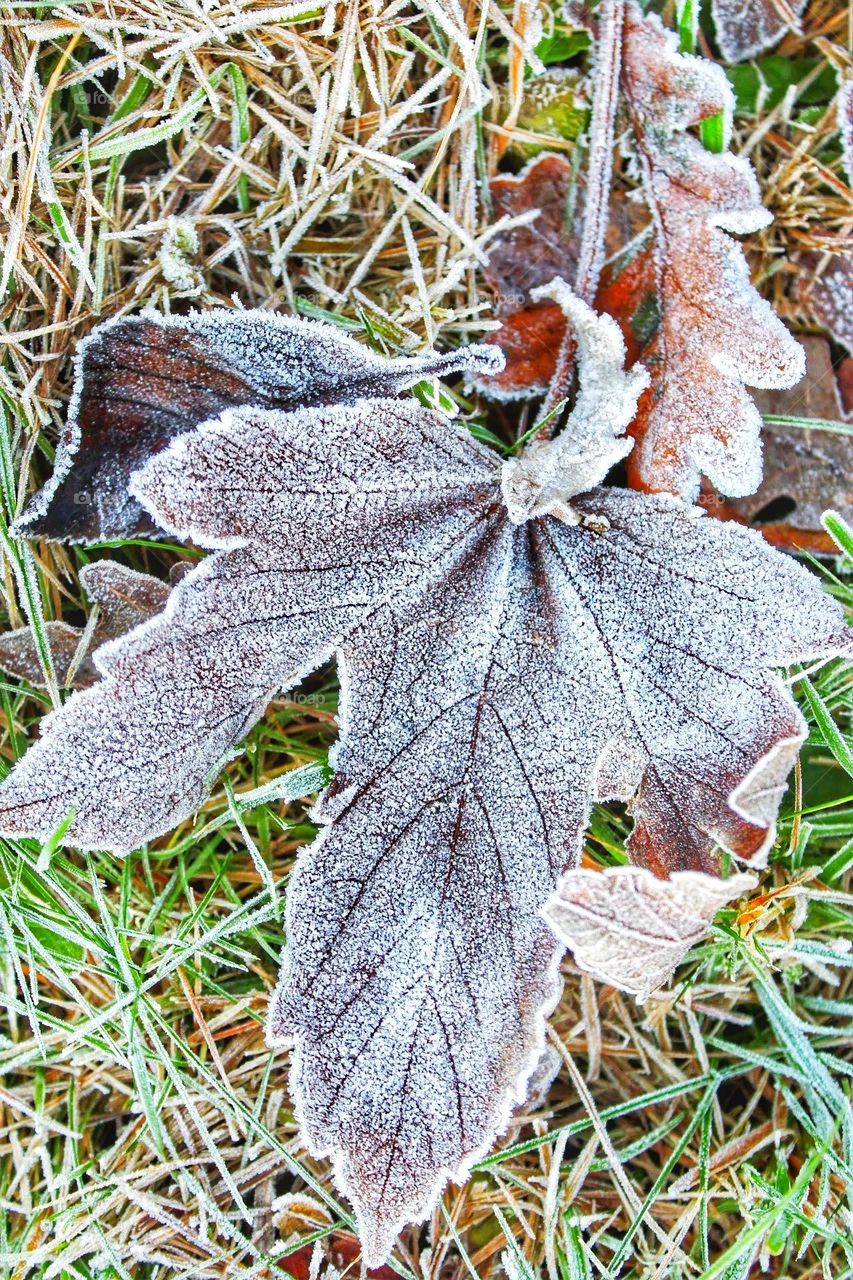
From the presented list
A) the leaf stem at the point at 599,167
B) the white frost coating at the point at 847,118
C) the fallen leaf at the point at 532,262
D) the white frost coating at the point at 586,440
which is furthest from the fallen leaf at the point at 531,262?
the white frost coating at the point at 847,118

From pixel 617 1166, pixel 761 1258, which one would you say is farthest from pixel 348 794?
pixel 761 1258

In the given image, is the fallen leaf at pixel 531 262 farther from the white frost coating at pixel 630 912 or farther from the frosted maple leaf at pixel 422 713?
the white frost coating at pixel 630 912

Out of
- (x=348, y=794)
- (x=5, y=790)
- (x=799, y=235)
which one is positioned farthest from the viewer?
(x=799, y=235)

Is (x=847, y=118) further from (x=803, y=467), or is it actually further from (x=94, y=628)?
(x=94, y=628)

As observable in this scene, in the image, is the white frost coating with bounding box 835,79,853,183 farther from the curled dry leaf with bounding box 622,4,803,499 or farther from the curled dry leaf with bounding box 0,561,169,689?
the curled dry leaf with bounding box 0,561,169,689

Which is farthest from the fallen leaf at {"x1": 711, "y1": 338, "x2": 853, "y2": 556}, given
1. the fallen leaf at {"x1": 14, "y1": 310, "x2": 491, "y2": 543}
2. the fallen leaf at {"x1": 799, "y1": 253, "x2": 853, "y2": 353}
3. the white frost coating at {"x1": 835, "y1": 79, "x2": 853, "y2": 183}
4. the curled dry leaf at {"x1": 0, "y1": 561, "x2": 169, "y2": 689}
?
the curled dry leaf at {"x1": 0, "y1": 561, "x2": 169, "y2": 689}

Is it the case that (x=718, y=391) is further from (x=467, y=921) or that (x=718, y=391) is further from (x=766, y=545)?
(x=467, y=921)
